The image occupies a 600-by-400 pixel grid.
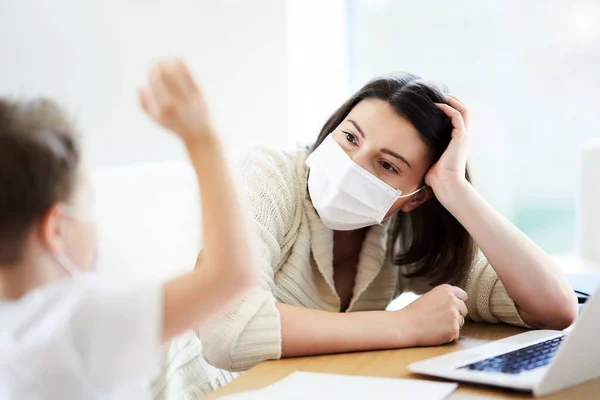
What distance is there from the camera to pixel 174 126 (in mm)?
696

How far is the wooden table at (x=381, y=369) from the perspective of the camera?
2.73 ft

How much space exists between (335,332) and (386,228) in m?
0.58

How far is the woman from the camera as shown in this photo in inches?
50.1

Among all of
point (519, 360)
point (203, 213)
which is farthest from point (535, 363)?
point (203, 213)

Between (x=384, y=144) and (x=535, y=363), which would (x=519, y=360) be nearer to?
(x=535, y=363)

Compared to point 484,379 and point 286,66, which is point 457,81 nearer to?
point 286,66

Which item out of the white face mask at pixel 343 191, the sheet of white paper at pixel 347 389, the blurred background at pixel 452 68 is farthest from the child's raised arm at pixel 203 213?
the blurred background at pixel 452 68

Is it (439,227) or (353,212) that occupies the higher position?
(353,212)

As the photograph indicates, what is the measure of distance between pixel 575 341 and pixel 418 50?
2477 mm

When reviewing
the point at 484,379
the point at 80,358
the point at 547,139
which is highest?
the point at 80,358

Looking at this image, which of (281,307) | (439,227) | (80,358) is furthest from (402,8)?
(80,358)

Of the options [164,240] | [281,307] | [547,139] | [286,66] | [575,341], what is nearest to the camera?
[575,341]

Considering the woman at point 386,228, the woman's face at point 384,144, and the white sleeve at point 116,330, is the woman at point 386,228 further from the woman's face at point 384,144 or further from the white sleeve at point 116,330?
the white sleeve at point 116,330

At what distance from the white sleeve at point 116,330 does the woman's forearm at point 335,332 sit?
39 centimetres
